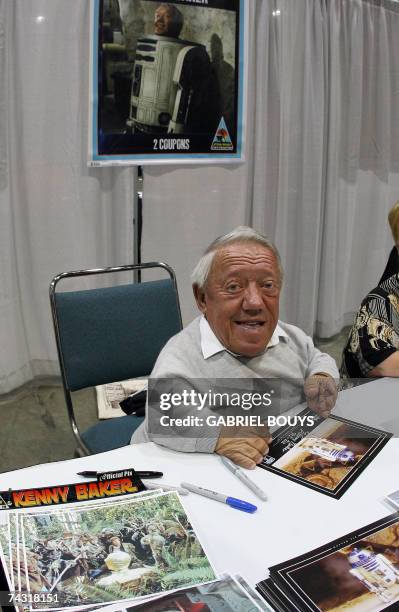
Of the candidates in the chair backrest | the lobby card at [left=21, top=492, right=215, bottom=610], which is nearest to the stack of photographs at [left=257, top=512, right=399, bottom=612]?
the lobby card at [left=21, top=492, right=215, bottom=610]

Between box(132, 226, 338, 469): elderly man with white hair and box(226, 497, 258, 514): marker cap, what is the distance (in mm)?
201

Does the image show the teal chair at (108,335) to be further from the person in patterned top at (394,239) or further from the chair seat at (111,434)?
the person in patterned top at (394,239)

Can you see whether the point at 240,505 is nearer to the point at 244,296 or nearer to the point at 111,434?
the point at 244,296

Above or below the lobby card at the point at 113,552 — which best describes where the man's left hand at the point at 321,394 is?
above

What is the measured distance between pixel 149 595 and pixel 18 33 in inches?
110

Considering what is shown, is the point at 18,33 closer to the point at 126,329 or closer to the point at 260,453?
the point at 126,329

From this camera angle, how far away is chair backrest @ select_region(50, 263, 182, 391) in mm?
1869

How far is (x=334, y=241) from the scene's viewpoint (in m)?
4.15

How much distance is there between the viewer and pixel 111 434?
6.21 feet

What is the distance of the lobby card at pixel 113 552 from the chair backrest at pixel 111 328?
2.91 feet

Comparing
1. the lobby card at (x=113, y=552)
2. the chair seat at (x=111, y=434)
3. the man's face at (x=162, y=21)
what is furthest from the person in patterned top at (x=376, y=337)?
the man's face at (x=162, y=21)

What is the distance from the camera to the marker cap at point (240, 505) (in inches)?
41.5

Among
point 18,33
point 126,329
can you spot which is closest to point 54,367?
point 126,329

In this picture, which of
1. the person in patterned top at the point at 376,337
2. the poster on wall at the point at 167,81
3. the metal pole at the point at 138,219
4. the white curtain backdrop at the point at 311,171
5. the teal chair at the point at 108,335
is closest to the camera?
the person in patterned top at the point at 376,337
